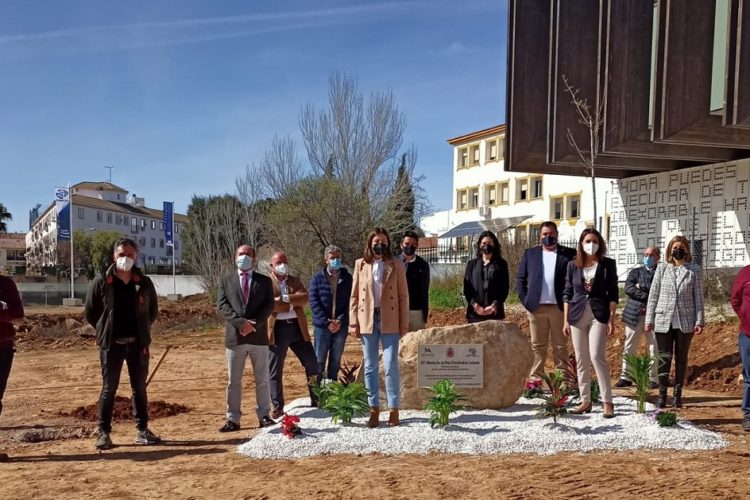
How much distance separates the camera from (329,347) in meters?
8.25

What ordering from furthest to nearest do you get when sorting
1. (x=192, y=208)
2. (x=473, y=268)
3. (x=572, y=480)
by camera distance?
(x=192, y=208) < (x=473, y=268) < (x=572, y=480)

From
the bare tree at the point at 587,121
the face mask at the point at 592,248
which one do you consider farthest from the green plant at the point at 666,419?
the bare tree at the point at 587,121

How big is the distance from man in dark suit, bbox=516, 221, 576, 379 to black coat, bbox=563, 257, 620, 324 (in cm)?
61

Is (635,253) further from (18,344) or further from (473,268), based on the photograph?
(18,344)

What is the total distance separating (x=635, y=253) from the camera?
2431 centimetres

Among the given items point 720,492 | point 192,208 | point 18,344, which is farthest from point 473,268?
point 192,208

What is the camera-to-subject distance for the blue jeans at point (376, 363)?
6898 millimetres

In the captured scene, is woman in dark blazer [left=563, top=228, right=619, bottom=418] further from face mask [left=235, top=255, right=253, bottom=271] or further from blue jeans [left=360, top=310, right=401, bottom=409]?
face mask [left=235, top=255, right=253, bottom=271]

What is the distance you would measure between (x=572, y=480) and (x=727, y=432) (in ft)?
8.18

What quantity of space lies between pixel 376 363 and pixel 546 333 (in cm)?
231

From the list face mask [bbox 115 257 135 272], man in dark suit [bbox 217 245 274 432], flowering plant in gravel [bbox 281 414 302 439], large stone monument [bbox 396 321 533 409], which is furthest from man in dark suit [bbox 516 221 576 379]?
face mask [bbox 115 257 135 272]

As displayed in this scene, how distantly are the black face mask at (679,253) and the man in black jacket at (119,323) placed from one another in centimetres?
548

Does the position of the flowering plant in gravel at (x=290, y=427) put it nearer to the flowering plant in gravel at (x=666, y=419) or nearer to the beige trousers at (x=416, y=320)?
the beige trousers at (x=416, y=320)

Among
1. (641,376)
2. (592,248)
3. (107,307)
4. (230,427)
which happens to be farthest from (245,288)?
(641,376)
